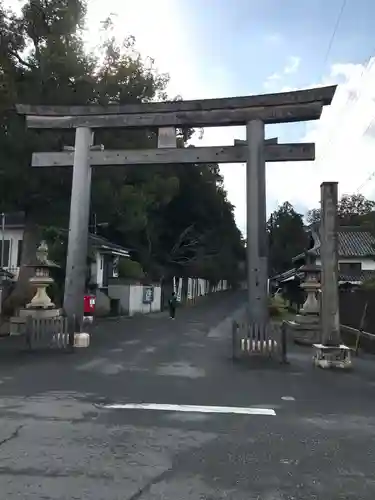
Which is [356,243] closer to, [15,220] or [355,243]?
[355,243]

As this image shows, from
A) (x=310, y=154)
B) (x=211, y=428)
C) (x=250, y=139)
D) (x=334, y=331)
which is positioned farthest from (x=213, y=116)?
(x=211, y=428)

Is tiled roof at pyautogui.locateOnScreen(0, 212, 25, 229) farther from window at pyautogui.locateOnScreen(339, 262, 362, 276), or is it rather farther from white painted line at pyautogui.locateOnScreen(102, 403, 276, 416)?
white painted line at pyautogui.locateOnScreen(102, 403, 276, 416)

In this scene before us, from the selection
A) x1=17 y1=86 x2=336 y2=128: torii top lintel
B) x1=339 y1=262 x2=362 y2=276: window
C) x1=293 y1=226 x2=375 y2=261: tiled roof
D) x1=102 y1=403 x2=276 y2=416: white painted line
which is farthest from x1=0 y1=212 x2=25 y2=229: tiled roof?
x1=102 y1=403 x2=276 y2=416: white painted line

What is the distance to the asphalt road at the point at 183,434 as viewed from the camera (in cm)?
465

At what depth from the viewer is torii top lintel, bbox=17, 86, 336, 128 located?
1408 cm

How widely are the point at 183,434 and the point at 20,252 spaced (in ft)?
90.5

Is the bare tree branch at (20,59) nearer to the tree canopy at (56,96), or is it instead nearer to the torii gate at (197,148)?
the tree canopy at (56,96)

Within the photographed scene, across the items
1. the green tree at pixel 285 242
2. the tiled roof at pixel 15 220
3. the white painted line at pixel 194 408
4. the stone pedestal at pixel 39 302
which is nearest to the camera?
the white painted line at pixel 194 408

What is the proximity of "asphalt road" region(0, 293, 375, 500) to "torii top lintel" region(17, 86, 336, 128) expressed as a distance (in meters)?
→ 6.49

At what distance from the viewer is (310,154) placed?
1440 centimetres

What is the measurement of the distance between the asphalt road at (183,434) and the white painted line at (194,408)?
11 centimetres

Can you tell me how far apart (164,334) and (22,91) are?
11027 millimetres

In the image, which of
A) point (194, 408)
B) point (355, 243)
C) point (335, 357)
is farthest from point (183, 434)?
point (355, 243)

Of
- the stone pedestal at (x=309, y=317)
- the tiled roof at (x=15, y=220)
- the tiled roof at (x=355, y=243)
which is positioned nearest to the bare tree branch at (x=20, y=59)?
the tiled roof at (x=15, y=220)
